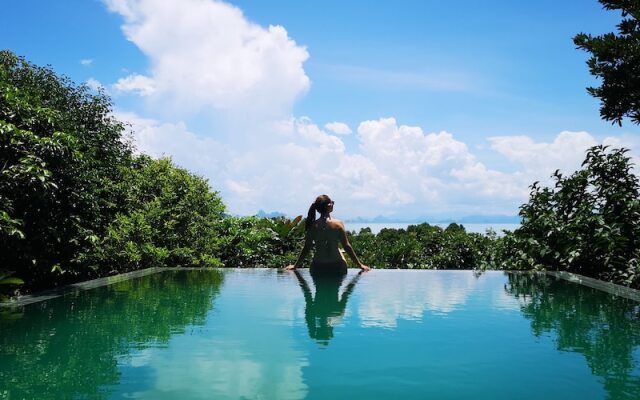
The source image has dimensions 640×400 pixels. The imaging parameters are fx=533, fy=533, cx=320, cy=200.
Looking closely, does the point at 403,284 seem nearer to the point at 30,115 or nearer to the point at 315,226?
the point at 315,226

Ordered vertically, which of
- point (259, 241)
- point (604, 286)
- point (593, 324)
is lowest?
point (593, 324)

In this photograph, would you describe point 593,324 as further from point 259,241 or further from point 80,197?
point 259,241

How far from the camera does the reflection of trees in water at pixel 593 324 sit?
459cm

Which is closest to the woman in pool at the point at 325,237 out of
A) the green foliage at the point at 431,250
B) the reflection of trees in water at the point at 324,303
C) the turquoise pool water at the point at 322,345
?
the reflection of trees in water at the point at 324,303

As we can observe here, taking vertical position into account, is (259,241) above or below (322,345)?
above

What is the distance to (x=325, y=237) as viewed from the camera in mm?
10922

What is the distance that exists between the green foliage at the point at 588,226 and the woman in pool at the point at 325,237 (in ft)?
17.7

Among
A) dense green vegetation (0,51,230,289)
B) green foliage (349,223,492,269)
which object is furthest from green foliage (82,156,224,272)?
green foliage (349,223,492,269)

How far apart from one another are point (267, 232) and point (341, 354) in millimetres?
12568

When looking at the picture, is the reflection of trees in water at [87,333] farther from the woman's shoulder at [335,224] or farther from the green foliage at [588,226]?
the green foliage at [588,226]

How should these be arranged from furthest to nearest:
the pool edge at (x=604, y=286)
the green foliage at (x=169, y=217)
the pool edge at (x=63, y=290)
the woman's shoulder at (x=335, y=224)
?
the green foliage at (x=169, y=217) < the woman's shoulder at (x=335, y=224) < the pool edge at (x=604, y=286) < the pool edge at (x=63, y=290)

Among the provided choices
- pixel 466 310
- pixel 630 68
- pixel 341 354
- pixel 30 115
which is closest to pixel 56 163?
pixel 30 115

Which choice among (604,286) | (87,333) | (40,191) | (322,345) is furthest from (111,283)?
(604,286)

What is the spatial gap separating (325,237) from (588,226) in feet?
20.1
